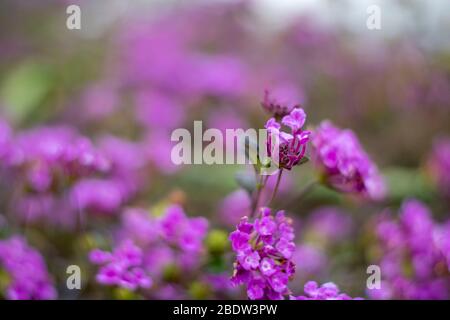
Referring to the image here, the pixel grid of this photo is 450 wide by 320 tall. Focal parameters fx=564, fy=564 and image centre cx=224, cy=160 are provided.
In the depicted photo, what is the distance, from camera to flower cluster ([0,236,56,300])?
779 mm

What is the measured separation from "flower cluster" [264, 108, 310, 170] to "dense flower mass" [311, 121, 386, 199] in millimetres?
115

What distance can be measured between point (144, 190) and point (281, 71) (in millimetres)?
758

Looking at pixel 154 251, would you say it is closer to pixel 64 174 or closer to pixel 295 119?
pixel 64 174

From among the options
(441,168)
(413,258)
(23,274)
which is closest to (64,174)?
(23,274)

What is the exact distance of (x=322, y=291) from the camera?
640mm

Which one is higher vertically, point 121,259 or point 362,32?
point 362,32

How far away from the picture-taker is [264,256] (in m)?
0.62

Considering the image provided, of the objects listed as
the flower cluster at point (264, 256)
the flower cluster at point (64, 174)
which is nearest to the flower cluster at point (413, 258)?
the flower cluster at point (264, 256)

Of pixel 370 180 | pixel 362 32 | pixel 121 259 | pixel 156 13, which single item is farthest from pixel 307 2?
pixel 121 259

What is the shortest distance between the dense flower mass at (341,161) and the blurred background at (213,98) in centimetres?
20

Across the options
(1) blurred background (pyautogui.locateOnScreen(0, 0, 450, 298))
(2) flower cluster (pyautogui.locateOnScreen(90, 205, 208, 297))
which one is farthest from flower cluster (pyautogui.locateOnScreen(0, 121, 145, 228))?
(2) flower cluster (pyautogui.locateOnScreen(90, 205, 208, 297))

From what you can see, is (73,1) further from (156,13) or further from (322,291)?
(322,291)

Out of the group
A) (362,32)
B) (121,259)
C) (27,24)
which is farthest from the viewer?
(27,24)

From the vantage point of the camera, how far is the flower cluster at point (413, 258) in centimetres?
84
